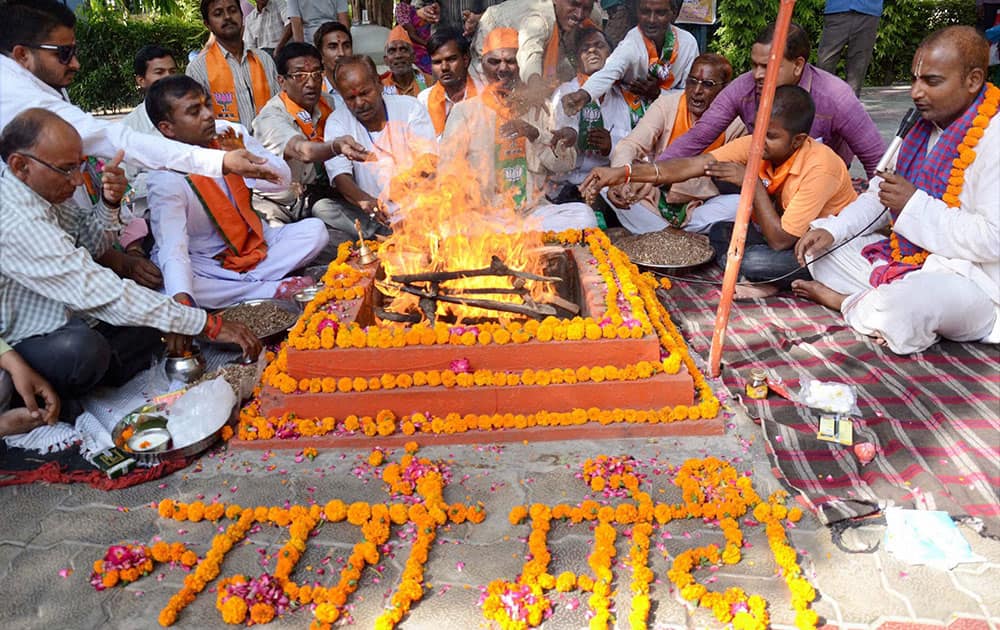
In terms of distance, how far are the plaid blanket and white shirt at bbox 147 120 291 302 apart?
324 cm

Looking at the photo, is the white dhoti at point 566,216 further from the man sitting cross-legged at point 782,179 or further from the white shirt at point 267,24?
the white shirt at point 267,24

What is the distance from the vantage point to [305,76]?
6348 mm

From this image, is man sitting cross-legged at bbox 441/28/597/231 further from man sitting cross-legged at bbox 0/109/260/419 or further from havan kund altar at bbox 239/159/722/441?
man sitting cross-legged at bbox 0/109/260/419

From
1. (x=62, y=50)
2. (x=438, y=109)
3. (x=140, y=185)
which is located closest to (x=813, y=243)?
(x=438, y=109)

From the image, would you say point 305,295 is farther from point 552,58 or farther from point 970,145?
point 970,145

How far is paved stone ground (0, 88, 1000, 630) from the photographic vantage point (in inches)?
100

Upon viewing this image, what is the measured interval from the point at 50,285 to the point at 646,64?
5659mm

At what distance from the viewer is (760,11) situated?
13.3m

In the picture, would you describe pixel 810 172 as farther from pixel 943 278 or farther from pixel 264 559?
pixel 264 559

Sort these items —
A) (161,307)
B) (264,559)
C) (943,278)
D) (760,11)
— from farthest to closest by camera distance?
(760,11) < (943,278) < (161,307) < (264,559)

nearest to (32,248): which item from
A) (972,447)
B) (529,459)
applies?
(529,459)

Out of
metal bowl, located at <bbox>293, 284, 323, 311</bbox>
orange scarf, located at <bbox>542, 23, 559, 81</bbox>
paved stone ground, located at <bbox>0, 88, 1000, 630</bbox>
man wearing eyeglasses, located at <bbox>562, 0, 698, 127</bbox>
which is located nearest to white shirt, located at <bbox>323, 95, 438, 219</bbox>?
orange scarf, located at <bbox>542, 23, 559, 81</bbox>

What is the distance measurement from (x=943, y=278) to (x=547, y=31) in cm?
416

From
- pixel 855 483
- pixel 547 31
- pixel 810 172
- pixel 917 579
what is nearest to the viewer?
pixel 917 579
